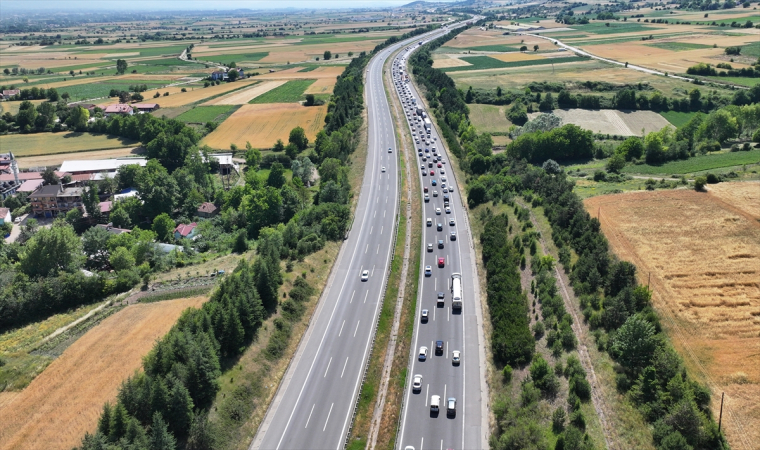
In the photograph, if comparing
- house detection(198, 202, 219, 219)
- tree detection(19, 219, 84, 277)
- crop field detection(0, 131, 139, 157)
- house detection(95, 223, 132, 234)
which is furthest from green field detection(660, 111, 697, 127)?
crop field detection(0, 131, 139, 157)

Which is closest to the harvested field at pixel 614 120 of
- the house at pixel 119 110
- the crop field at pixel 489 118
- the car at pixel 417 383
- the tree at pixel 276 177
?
the crop field at pixel 489 118

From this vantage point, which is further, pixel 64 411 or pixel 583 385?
pixel 64 411

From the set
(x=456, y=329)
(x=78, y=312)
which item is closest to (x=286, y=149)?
(x=78, y=312)

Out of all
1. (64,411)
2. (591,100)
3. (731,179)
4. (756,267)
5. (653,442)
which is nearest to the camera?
(653,442)

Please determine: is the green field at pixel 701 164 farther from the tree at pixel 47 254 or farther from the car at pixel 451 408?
the tree at pixel 47 254

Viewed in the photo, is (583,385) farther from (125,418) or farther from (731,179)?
(731,179)

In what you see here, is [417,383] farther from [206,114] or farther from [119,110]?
[119,110]

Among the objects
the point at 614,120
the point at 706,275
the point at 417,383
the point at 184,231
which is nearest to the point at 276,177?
the point at 184,231
